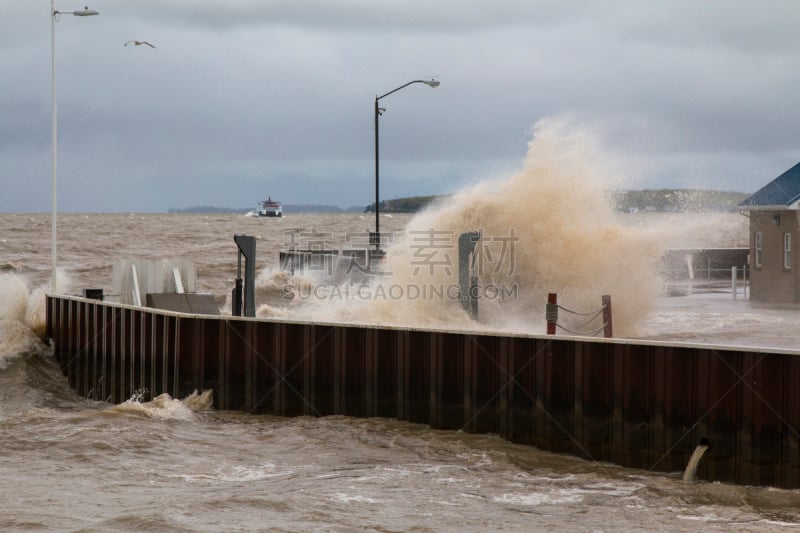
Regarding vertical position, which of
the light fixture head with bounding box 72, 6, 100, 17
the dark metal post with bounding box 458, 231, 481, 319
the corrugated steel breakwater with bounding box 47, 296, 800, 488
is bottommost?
the corrugated steel breakwater with bounding box 47, 296, 800, 488

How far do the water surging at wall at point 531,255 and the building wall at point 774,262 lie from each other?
4.46 metres

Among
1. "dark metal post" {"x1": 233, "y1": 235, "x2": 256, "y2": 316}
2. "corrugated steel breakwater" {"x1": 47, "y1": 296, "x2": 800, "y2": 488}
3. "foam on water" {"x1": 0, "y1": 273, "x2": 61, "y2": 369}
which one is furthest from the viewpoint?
"foam on water" {"x1": 0, "y1": 273, "x2": 61, "y2": 369}

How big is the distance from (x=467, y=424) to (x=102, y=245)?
194 ft

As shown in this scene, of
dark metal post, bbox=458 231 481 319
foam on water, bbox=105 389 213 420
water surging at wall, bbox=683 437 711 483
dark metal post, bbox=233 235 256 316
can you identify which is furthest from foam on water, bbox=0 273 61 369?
water surging at wall, bbox=683 437 711 483

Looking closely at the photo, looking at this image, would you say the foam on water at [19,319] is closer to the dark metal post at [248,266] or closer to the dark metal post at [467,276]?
the dark metal post at [248,266]

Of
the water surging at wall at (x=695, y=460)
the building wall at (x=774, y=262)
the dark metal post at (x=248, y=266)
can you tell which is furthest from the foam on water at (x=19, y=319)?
the building wall at (x=774, y=262)

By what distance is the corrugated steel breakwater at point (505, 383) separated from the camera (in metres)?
10.5

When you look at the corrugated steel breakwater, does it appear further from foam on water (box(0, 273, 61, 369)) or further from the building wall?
the building wall

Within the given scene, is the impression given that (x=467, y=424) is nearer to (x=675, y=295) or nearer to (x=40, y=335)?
(x=40, y=335)

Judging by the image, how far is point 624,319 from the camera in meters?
24.1

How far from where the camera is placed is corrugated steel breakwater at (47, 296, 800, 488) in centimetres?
1045

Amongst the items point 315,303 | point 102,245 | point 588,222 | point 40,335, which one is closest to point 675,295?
point 588,222

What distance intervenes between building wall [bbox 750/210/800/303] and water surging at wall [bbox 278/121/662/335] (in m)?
4.46

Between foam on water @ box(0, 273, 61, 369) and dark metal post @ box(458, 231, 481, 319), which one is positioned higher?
dark metal post @ box(458, 231, 481, 319)
